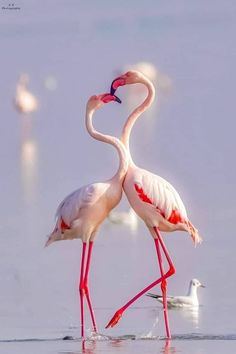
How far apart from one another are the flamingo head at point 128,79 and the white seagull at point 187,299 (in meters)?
2.86

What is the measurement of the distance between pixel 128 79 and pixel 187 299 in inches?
126

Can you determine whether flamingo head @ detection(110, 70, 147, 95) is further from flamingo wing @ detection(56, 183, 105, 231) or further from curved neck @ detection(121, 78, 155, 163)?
flamingo wing @ detection(56, 183, 105, 231)

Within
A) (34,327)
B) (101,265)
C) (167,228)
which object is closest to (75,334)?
(34,327)

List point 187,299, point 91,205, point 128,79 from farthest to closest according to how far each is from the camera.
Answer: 1. point 187,299
2. point 128,79
3. point 91,205

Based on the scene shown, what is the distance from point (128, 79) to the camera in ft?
47.1

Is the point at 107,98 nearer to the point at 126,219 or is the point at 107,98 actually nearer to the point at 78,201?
the point at 78,201

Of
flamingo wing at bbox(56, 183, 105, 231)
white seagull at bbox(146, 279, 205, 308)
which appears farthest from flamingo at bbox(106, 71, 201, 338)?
white seagull at bbox(146, 279, 205, 308)

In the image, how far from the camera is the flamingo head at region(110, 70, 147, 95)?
14.2 metres

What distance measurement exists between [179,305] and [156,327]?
8.18 ft

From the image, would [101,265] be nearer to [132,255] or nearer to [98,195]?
[132,255]

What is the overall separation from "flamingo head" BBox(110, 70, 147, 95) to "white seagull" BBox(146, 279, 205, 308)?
113 inches

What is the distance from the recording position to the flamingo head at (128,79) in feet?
46.7

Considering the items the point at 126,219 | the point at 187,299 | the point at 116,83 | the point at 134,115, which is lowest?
the point at 187,299

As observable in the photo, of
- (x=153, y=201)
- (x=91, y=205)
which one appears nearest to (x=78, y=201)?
(x=91, y=205)
